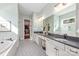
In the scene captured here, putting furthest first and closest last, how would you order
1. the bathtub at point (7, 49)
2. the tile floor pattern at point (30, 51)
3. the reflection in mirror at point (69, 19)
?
the tile floor pattern at point (30, 51) → the reflection in mirror at point (69, 19) → the bathtub at point (7, 49)

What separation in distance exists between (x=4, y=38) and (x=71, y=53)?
391 centimetres

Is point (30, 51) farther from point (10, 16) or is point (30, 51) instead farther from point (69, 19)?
point (69, 19)

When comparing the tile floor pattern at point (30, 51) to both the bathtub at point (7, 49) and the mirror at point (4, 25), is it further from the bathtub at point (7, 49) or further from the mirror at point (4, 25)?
the mirror at point (4, 25)

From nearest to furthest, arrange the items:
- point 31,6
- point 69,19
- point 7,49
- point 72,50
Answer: point 72,50 → point 7,49 → point 69,19 → point 31,6

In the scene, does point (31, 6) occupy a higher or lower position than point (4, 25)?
higher

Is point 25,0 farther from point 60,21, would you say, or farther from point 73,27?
point 73,27

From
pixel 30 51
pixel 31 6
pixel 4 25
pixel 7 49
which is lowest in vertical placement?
pixel 30 51

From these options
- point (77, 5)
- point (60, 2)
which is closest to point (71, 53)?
point (77, 5)

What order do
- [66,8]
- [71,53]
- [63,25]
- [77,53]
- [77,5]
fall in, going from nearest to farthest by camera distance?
[77,53] < [71,53] < [77,5] < [66,8] < [63,25]

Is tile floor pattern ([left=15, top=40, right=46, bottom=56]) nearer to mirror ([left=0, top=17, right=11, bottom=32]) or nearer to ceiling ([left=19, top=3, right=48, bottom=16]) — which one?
mirror ([left=0, top=17, right=11, bottom=32])

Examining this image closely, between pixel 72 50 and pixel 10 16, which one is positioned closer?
pixel 72 50

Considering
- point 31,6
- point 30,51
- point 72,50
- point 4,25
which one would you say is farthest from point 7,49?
point 31,6

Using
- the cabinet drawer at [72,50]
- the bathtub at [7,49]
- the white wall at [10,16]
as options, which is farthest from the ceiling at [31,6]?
the cabinet drawer at [72,50]

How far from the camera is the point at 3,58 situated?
91.0 inches
